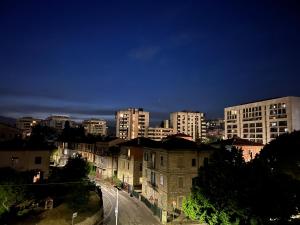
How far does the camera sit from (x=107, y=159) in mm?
71875

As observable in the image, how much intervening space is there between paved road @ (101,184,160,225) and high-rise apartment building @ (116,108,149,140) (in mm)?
140494

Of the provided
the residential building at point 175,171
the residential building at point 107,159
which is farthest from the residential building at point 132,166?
the residential building at point 175,171

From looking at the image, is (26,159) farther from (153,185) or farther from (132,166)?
(132,166)

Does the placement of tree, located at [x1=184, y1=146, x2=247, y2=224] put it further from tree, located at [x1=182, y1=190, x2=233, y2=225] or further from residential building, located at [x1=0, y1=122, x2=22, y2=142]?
residential building, located at [x1=0, y1=122, x2=22, y2=142]

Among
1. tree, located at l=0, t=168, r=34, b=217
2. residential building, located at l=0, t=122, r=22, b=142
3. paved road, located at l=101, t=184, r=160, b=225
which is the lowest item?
paved road, located at l=101, t=184, r=160, b=225

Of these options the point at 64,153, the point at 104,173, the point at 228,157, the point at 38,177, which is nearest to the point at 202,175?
the point at 228,157

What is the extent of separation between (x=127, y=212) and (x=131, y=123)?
154493 millimetres

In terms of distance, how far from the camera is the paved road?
38625 millimetres

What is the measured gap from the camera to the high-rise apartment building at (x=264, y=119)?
12038 cm

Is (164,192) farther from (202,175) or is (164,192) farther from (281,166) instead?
(281,166)

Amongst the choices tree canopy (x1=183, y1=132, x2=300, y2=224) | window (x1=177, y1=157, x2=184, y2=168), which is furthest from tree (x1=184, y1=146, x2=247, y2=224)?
window (x1=177, y1=157, x2=184, y2=168)

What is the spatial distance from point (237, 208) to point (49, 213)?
22.9m

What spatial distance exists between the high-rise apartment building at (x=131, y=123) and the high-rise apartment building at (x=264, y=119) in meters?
61.7

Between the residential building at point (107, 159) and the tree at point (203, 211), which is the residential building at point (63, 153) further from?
the tree at point (203, 211)
